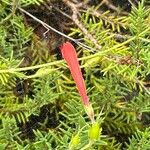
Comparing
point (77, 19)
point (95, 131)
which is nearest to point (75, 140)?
point (95, 131)

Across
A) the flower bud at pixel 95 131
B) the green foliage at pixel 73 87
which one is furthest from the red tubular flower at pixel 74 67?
the green foliage at pixel 73 87

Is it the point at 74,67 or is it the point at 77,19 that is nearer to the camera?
the point at 74,67

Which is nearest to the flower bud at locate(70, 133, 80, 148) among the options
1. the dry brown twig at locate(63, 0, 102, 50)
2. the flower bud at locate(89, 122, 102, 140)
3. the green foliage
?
the flower bud at locate(89, 122, 102, 140)

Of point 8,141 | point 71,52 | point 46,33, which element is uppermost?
point 46,33

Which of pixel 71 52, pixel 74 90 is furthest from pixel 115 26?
pixel 71 52

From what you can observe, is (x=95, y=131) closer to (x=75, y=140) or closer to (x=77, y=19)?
(x=75, y=140)

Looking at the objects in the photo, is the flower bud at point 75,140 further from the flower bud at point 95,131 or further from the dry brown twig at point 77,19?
the dry brown twig at point 77,19

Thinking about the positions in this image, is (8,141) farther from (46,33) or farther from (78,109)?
(46,33)

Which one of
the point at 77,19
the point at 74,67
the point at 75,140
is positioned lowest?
the point at 75,140
